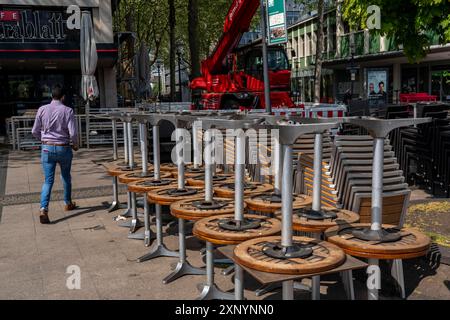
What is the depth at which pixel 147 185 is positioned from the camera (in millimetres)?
5148

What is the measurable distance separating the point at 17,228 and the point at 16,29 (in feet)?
45.1

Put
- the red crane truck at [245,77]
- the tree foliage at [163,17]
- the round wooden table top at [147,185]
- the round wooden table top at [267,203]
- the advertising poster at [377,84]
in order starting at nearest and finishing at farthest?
the round wooden table top at [267,203] → the round wooden table top at [147,185] → the red crane truck at [245,77] → the advertising poster at [377,84] → the tree foliage at [163,17]

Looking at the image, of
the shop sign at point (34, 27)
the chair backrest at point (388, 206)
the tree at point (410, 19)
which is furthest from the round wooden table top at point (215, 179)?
the shop sign at point (34, 27)

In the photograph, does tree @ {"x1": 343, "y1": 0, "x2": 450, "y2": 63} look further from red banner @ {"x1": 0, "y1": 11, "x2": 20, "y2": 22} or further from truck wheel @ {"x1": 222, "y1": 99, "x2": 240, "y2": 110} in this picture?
red banner @ {"x1": 0, "y1": 11, "x2": 20, "y2": 22}

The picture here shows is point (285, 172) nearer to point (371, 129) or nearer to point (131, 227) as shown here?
point (371, 129)

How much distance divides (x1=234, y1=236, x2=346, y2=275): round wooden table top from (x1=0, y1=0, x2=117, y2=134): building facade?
15952mm

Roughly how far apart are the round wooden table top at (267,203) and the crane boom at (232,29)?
1193 centimetres

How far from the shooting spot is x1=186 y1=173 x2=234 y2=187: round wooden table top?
5.15m

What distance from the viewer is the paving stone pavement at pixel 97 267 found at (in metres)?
4.10

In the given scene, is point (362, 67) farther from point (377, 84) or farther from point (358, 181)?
point (358, 181)

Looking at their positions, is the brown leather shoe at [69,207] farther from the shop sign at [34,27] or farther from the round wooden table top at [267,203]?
the shop sign at [34,27]

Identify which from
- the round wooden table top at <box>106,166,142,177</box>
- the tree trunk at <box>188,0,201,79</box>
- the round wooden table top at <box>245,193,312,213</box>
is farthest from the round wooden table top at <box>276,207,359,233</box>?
the tree trunk at <box>188,0,201,79</box>

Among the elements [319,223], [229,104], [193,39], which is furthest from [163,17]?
[319,223]

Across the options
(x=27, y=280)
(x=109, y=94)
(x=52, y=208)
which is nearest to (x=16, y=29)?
(x=109, y=94)
